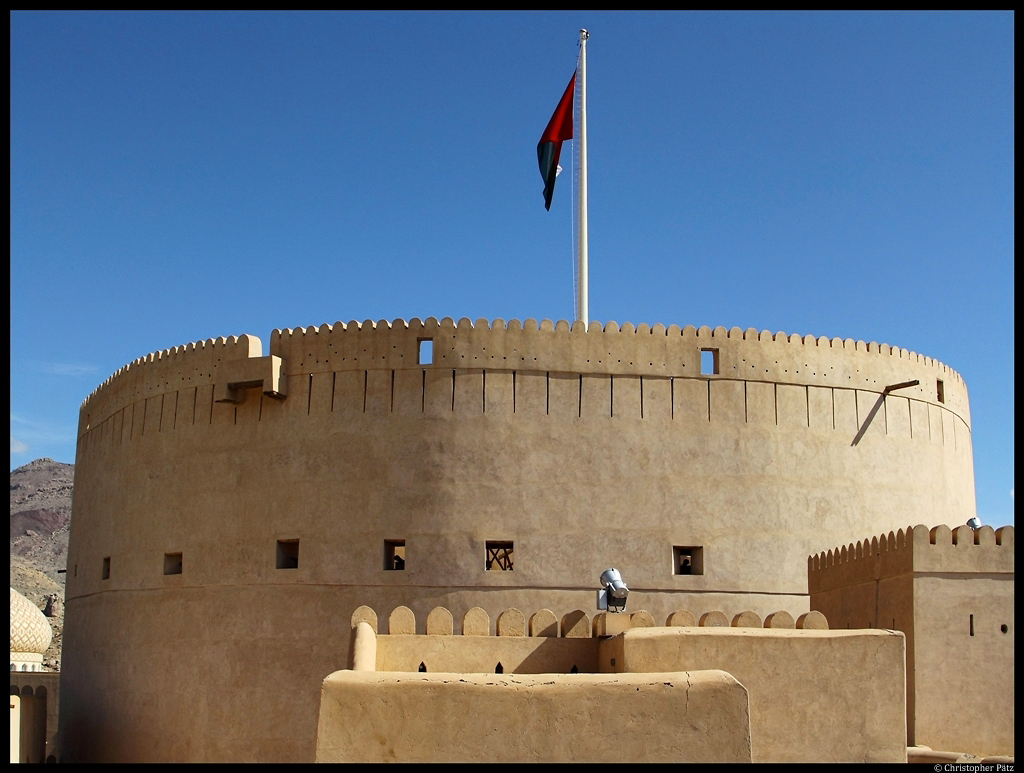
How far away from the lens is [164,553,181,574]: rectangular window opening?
55.7ft

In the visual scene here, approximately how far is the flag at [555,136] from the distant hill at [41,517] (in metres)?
31.3

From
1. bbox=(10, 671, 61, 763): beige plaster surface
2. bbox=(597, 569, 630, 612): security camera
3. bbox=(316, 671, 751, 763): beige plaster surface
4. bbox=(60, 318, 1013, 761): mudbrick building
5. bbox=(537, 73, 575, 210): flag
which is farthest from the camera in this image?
bbox=(537, 73, 575, 210): flag

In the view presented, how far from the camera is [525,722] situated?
877 centimetres

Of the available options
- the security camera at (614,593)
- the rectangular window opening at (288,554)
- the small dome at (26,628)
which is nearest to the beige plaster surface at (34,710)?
the small dome at (26,628)

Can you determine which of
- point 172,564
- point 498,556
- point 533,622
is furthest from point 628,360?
point 172,564

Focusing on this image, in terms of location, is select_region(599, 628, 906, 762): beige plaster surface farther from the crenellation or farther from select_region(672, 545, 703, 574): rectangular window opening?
the crenellation

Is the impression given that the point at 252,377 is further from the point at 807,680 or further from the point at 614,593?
the point at 807,680

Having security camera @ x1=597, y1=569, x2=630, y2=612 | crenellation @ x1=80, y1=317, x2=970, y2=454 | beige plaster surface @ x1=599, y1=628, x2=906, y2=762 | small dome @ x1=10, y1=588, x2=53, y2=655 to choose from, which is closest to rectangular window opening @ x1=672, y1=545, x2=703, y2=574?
crenellation @ x1=80, y1=317, x2=970, y2=454

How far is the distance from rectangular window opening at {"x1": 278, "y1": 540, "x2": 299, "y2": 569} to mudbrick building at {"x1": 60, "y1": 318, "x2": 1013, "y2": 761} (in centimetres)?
4

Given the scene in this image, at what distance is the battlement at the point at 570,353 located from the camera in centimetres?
1606

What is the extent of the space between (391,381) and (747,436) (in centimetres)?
496

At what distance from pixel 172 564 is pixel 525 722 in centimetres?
965

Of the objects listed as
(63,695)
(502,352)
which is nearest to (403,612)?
(502,352)

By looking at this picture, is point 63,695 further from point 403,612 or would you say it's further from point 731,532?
point 731,532
